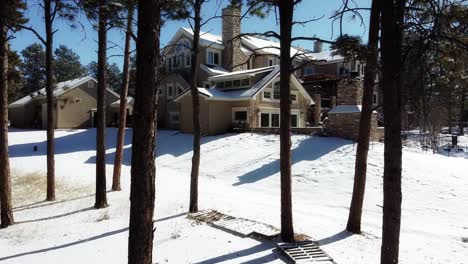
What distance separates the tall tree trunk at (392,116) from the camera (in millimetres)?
5320

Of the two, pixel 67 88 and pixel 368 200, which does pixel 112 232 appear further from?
pixel 67 88

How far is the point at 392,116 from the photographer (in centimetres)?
535

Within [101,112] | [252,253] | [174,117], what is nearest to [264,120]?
[174,117]

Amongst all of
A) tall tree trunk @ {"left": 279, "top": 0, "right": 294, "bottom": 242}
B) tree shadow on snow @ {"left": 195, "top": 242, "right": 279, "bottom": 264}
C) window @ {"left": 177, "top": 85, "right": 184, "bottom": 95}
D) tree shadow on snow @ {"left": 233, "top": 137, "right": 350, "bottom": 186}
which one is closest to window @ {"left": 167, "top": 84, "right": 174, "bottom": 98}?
window @ {"left": 177, "top": 85, "right": 184, "bottom": 95}

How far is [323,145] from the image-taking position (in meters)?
19.8

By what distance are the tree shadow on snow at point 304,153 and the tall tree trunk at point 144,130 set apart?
454 inches

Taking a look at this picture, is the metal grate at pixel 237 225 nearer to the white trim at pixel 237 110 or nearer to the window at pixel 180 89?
the white trim at pixel 237 110

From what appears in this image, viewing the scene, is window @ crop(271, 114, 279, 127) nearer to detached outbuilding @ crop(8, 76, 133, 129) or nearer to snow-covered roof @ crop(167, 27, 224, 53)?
snow-covered roof @ crop(167, 27, 224, 53)

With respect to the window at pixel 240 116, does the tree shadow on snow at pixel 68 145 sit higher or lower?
lower

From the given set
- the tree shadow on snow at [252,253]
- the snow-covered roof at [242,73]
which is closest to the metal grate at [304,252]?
the tree shadow on snow at [252,253]

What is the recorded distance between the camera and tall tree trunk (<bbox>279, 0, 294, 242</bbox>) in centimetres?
836

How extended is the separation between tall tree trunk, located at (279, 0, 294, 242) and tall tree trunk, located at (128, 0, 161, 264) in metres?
4.19

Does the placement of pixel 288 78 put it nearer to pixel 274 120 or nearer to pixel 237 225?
pixel 237 225

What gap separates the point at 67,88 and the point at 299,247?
33521 mm
